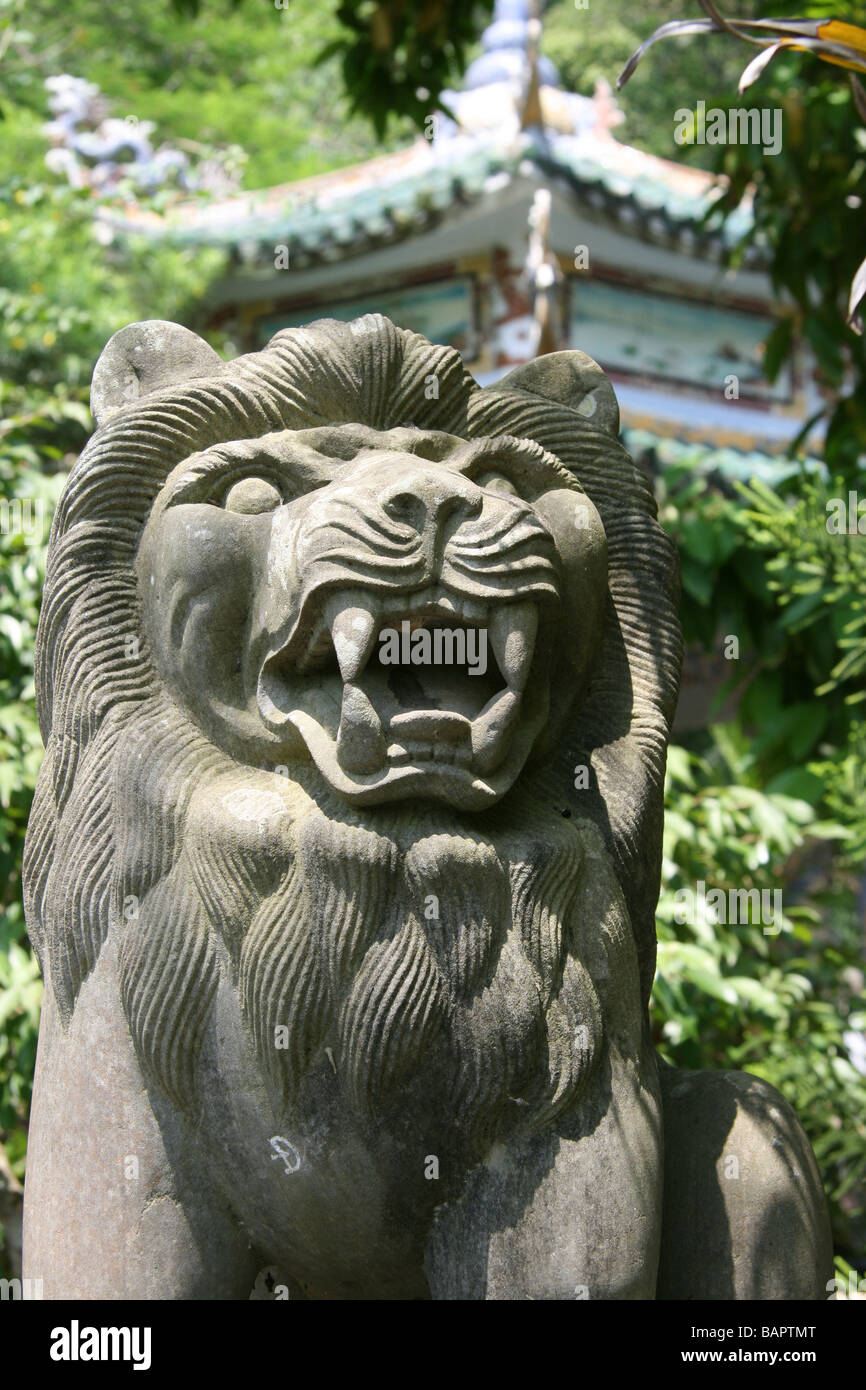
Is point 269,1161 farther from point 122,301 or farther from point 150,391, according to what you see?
point 122,301

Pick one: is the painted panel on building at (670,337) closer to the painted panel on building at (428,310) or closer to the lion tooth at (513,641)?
the painted panel on building at (428,310)

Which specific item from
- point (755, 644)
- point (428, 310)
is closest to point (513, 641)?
point (755, 644)

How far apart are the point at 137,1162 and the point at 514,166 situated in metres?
6.16

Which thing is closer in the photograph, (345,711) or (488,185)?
(345,711)

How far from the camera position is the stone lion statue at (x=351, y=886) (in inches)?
76.5

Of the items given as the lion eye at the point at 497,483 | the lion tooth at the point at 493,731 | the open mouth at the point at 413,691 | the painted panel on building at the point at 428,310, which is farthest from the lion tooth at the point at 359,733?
the painted panel on building at the point at 428,310

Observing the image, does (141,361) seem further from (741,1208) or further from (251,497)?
(741,1208)

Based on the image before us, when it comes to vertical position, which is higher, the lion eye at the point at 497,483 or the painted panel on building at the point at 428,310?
the painted panel on building at the point at 428,310

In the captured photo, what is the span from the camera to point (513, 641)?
6.53ft

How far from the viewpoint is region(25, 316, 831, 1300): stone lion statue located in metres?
1.94

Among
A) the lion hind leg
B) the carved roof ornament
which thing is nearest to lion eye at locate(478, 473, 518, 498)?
the lion hind leg

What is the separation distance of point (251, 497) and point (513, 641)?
39 cm

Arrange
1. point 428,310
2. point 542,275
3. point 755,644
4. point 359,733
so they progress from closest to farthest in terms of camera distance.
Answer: point 359,733, point 755,644, point 542,275, point 428,310

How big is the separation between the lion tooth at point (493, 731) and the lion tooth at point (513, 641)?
0.02 meters
